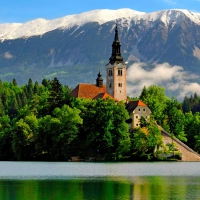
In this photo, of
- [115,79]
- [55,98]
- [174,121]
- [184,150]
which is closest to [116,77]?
[115,79]

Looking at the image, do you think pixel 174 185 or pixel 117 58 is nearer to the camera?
pixel 174 185

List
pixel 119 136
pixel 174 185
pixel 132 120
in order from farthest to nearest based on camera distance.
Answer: pixel 132 120 → pixel 119 136 → pixel 174 185

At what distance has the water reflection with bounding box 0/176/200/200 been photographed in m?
53.4

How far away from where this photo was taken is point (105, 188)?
59812mm

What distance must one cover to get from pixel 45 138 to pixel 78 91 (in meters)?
33.1

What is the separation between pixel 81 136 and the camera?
12369 cm

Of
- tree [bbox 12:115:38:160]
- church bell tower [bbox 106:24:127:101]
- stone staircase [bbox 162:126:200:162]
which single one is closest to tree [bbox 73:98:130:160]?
stone staircase [bbox 162:126:200:162]

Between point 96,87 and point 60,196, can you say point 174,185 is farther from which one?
point 96,87

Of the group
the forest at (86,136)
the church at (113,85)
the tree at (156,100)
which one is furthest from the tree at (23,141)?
the church at (113,85)

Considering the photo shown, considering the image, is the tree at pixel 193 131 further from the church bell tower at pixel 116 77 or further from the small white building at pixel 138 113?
the church bell tower at pixel 116 77

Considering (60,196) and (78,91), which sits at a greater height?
(78,91)

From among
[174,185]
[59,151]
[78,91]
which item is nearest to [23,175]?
[174,185]

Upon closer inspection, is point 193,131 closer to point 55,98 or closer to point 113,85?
point 55,98

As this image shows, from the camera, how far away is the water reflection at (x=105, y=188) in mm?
53394
